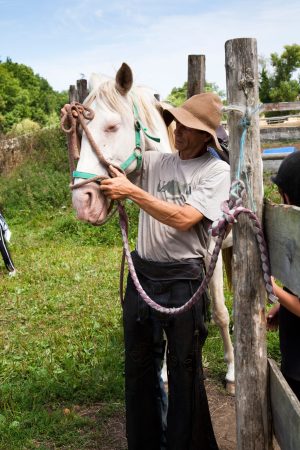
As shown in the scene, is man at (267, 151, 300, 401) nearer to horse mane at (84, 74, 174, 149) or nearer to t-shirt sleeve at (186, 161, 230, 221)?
t-shirt sleeve at (186, 161, 230, 221)

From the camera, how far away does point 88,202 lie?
247 cm

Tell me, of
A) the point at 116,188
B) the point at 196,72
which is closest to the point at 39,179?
the point at 196,72

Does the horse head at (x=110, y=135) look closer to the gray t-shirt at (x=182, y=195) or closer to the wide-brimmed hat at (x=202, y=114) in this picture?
the gray t-shirt at (x=182, y=195)

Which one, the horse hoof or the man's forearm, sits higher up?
the man's forearm

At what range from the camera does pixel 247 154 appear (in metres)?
1.89

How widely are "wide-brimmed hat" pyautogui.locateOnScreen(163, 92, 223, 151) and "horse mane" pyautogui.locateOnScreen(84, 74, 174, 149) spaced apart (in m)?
0.30

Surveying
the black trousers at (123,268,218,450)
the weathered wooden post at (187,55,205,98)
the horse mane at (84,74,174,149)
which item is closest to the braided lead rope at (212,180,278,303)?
the black trousers at (123,268,218,450)

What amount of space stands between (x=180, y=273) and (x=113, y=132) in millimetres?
787

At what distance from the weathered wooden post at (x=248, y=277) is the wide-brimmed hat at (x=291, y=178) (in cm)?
12

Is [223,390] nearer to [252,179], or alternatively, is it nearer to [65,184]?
[252,179]

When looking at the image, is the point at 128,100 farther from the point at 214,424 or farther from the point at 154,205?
the point at 214,424

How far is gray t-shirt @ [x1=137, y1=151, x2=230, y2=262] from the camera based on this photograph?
2424mm

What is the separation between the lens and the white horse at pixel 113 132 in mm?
2479

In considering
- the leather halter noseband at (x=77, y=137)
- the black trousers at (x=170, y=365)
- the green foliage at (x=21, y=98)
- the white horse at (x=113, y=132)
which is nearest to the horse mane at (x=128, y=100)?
the white horse at (x=113, y=132)
